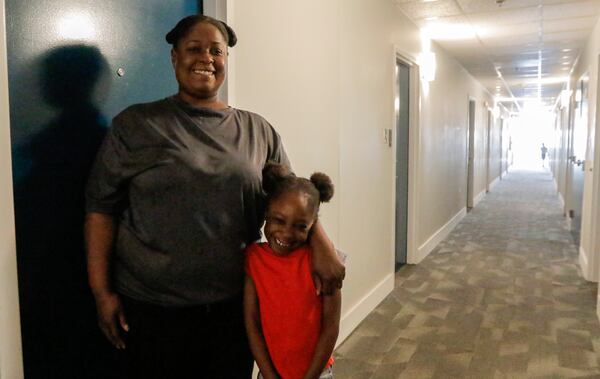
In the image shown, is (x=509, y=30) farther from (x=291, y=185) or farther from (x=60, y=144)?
(x=60, y=144)

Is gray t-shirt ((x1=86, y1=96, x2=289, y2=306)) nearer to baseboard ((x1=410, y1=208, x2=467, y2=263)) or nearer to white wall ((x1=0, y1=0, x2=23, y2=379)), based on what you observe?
white wall ((x1=0, y1=0, x2=23, y2=379))

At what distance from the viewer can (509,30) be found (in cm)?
533

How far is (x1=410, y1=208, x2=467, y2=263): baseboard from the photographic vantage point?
556cm

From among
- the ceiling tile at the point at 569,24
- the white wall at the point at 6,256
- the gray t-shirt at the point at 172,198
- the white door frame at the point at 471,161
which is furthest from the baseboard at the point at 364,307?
the white door frame at the point at 471,161

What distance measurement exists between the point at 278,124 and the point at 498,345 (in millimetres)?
2023

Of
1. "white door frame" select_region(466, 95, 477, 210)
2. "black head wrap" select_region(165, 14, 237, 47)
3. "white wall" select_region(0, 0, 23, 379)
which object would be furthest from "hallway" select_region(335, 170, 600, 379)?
"white door frame" select_region(466, 95, 477, 210)

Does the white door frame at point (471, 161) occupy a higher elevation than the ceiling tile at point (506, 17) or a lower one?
lower

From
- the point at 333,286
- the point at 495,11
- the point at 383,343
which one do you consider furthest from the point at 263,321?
the point at 495,11

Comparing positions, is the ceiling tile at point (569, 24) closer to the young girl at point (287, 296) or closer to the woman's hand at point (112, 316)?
the young girl at point (287, 296)

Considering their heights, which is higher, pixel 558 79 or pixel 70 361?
pixel 558 79

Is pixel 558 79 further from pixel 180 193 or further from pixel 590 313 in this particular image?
pixel 180 193

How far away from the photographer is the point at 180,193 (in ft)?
4.29

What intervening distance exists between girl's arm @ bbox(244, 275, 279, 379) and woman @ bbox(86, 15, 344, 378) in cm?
4

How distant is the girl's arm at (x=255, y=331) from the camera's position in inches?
56.1
